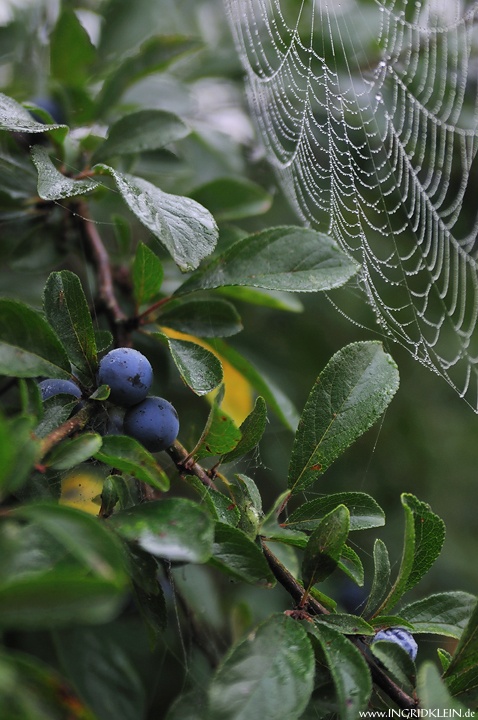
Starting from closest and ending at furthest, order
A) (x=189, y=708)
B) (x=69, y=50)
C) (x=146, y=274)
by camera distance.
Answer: (x=189, y=708), (x=146, y=274), (x=69, y=50)

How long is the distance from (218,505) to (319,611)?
0.13 m

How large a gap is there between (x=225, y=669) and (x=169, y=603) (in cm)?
68

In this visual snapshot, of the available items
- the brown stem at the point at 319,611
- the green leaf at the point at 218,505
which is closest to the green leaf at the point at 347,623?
the brown stem at the point at 319,611

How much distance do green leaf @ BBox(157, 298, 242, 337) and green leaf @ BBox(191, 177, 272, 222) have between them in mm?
308

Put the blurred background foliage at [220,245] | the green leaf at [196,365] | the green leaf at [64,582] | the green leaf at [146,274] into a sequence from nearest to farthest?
1. the green leaf at [64,582]
2. the green leaf at [196,365]
3. the green leaf at [146,274]
4. the blurred background foliage at [220,245]

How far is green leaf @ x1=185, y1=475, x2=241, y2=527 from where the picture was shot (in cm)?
64

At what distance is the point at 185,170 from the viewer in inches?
52.3

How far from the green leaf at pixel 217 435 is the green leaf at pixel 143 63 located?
74cm

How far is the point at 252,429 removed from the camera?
0.69m

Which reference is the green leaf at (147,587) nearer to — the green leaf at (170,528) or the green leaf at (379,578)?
the green leaf at (170,528)

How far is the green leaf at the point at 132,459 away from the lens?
1.86 feet

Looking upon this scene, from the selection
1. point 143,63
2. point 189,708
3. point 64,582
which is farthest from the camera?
point 143,63

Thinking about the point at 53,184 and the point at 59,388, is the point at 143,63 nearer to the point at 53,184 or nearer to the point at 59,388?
the point at 53,184

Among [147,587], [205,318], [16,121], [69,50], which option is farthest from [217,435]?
[69,50]
